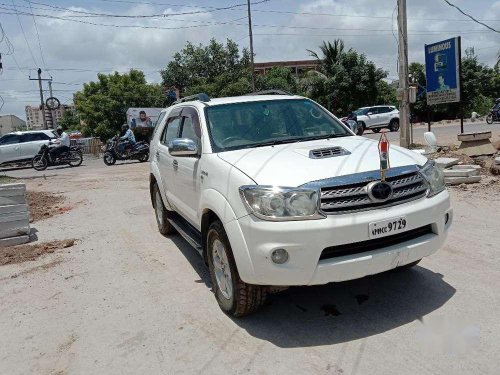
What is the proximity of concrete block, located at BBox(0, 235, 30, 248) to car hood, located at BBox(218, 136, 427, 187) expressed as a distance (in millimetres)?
4143

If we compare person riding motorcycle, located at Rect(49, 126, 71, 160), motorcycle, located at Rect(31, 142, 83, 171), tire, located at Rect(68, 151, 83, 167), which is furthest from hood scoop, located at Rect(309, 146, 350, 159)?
tire, located at Rect(68, 151, 83, 167)

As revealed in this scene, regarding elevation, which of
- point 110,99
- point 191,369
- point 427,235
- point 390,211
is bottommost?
point 191,369

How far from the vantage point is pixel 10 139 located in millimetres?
22828

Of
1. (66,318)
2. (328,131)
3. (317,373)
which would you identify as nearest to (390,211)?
(317,373)

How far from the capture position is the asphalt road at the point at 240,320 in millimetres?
3225

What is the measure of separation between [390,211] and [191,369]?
1.76m

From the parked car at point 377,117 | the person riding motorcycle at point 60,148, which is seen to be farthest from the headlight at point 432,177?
the parked car at point 377,117

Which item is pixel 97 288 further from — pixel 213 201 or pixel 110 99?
pixel 110 99

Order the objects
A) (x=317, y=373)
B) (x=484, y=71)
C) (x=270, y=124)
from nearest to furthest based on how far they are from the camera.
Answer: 1. (x=317, y=373)
2. (x=270, y=124)
3. (x=484, y=71)

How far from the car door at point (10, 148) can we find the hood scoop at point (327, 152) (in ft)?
71.8

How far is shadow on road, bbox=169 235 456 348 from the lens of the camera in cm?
357

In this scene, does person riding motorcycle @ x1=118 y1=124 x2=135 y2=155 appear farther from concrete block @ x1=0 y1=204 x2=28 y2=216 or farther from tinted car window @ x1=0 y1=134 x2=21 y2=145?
concrete block @ x1=0 y1=204 x2=28 y2=216

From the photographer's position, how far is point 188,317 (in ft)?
13.3

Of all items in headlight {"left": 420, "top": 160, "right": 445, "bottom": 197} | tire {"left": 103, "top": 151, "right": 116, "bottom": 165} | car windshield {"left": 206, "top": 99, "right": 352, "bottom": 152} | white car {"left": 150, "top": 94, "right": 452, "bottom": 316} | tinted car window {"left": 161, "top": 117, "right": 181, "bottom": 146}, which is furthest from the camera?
tire {"left": 103, "top": 151, "right": 116, "bottom": 165}
